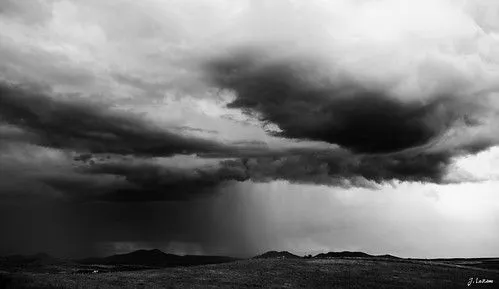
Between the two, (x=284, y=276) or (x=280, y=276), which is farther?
(x=284, y=276)

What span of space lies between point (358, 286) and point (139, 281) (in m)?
38.3

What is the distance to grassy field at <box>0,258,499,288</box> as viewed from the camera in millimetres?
81938

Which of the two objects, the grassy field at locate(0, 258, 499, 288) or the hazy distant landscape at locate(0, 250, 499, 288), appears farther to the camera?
the hazy distant landscape at locate(0, 250, 499, 288)

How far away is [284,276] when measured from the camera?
10325 centimetres

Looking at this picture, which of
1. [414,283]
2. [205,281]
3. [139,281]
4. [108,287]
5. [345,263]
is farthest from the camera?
[345,263]

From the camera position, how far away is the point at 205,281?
92188 millimetres

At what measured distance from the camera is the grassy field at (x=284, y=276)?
81.9 m

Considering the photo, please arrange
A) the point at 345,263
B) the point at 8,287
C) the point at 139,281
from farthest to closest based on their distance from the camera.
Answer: the point at 345,263 → the point at 139,281 → the point at 8,287

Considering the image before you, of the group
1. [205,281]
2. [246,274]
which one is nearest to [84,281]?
[205,281]

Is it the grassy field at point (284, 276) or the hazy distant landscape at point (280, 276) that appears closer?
the grassy field at point (284, 276)

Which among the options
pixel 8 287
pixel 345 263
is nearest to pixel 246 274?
pixel 345 263

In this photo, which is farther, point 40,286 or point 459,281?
point 459,281

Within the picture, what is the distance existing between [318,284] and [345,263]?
29.1m

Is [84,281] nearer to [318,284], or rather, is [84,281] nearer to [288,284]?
[288,284]
